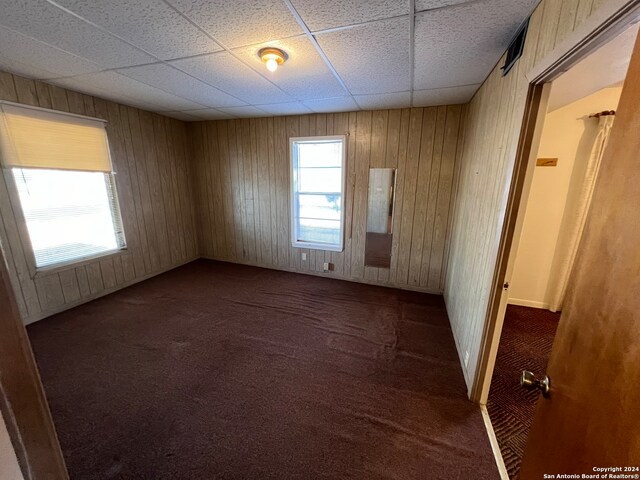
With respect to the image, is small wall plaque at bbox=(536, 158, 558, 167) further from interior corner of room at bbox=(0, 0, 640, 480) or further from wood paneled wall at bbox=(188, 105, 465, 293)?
wood paneled wall at bbox=(188, 105, 465, 293)

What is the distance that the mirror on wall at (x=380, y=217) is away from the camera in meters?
3.38

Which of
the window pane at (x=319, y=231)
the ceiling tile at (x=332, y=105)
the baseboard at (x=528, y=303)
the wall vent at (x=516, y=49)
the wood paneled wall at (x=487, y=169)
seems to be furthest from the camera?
the window pane at (x=319, y=231)

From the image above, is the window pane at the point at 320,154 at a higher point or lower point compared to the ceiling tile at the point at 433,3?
lower

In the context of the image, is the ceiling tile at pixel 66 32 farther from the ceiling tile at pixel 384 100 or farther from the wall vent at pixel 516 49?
the wall vent at pixel 516 49

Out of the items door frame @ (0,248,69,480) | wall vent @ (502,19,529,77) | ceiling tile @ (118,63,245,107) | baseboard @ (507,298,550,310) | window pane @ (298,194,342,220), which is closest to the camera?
door frame @ (0,248,69,480)

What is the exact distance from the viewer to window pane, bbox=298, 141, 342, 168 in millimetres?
3627

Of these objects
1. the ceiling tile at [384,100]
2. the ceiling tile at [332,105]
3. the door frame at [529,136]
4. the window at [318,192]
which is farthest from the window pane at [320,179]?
the door frame at [529,136]

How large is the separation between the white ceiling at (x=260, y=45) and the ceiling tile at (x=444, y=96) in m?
0.02

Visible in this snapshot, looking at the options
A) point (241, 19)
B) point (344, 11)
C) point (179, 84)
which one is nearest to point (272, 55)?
point (241, 19)

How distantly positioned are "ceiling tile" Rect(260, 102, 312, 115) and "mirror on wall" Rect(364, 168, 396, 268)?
122 centimetres

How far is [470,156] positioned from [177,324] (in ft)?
11.5

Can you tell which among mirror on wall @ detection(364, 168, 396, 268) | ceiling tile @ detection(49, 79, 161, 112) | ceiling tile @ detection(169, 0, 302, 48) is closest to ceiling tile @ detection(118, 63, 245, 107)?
ceiling tile @ detection(49, 79, 161, 112)

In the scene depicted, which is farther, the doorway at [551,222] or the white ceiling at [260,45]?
the doorway at [551,222]

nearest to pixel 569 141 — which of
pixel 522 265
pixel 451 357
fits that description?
pixel 522 265
